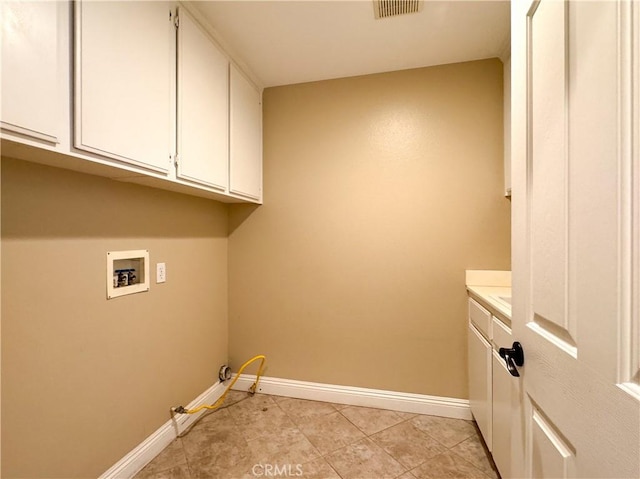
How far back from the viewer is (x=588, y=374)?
1.63 ft

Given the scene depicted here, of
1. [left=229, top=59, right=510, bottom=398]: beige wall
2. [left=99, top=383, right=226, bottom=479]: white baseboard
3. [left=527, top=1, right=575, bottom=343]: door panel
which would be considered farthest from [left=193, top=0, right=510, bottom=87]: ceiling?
[left=99, top=383, right=226, bottom=479]: white baseboard

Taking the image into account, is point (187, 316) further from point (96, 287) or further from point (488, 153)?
point (488, 153)

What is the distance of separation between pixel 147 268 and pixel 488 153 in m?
2.33

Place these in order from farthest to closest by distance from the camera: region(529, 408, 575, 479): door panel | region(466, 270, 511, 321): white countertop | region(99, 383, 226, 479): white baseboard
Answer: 1. region(466, 270, 511, 321): white countertop
2. region(99, 383, 226, 479): white baseboard
3. region(529, 408, 575, 479): door panel

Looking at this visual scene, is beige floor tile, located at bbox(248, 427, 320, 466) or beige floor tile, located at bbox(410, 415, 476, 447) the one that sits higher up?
beige floor tile, located at bbox(248, 427, 320, 466)

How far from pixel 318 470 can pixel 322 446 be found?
17cm

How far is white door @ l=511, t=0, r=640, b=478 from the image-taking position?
41cm

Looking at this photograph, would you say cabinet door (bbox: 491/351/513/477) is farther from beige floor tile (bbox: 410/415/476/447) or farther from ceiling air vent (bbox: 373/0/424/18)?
ceiling air vent (bbox: 373/0/424/18)

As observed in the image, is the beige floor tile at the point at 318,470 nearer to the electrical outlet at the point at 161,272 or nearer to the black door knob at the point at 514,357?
the black door knob at the point at 514,357

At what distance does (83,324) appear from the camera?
48.4 inches

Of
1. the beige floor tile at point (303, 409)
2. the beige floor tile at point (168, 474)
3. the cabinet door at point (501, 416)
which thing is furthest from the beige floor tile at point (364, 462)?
the beige floor tile at point (168, 474)

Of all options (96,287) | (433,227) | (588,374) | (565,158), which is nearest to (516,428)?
(588,374)

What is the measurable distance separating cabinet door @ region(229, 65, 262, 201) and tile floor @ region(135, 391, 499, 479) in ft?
5.21

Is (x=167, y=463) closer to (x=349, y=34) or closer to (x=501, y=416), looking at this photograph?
(x=501, y=416)
